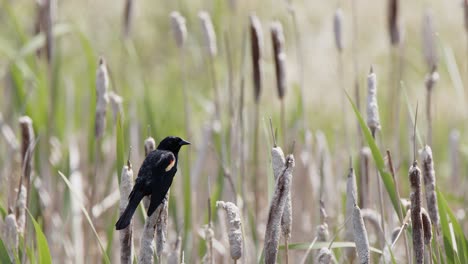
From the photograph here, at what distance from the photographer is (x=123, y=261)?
144 cm

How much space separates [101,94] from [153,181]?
1.37ft

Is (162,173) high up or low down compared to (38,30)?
down

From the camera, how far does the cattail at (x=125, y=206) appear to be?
140cm

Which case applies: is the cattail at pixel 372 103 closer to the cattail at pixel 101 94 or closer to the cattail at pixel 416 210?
the cattail at pixel 416 210

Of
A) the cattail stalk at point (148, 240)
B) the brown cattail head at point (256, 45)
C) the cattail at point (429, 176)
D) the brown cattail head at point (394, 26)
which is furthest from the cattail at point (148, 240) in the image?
the brown cattail head at point (394, 26)

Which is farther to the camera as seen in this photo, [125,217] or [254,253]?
[254,253]

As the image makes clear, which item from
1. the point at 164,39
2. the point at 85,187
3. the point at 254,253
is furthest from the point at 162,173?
the point at 164,39

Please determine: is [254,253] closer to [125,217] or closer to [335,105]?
[125,217]

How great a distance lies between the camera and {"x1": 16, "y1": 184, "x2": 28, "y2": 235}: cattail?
5.58 ft

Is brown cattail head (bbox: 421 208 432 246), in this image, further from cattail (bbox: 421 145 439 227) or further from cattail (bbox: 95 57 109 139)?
cattail (bbox: 95 57 109 139)

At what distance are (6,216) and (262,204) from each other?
2087mm

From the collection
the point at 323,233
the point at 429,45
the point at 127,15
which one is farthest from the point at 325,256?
the point at 127,15

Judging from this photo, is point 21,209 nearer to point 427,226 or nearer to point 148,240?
point 148,240

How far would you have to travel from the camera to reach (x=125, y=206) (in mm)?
1438
